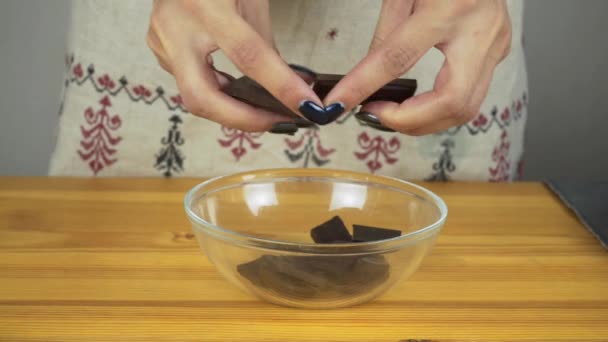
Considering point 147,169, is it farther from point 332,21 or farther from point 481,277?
point 481,277

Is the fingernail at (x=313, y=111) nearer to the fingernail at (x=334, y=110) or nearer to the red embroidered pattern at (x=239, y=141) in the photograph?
the fingernail at (x=334, y=110)

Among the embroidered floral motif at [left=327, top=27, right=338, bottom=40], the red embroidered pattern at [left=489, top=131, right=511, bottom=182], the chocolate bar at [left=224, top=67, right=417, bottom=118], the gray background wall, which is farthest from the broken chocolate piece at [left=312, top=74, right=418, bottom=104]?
the gray background wall

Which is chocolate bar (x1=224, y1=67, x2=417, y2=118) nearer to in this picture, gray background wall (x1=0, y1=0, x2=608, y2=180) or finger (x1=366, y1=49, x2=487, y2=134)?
finger (x1=366, y1=49, x2=487, y2=134)

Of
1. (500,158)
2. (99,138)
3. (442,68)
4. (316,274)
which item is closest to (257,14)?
(442,68)

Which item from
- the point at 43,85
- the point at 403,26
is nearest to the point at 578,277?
the point at 403,26

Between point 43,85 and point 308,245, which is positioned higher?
point 308,245

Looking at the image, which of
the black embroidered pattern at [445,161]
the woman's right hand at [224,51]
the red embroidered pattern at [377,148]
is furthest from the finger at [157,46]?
the black embroidered pattern at [445,161]
